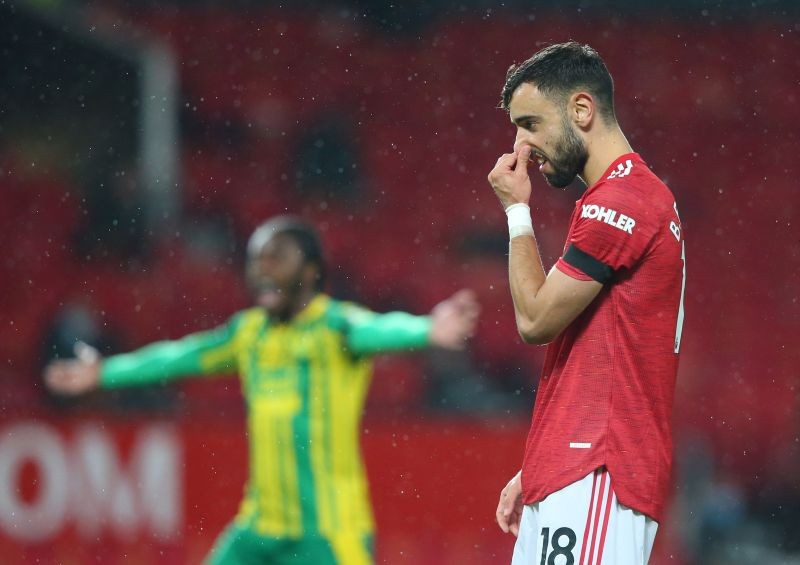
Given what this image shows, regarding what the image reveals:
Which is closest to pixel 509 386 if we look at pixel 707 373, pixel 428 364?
pixel 428 364

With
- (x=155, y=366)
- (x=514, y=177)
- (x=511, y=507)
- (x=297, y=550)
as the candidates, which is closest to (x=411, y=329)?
(x=297, y=550)

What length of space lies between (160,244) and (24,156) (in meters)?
1.85

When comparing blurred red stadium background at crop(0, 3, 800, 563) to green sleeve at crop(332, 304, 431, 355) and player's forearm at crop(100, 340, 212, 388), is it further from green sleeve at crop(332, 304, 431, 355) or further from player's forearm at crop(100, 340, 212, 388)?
green sleeve at crop(332, 304, 431, 355)

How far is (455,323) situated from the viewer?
4055 millimetres

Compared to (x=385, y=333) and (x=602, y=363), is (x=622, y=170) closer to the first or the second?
(x=602, y=363)

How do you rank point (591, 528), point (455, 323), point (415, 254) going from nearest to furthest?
point (591, 528) → point (455, 323) → point (415, 254)

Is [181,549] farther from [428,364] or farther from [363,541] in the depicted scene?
[363,541]

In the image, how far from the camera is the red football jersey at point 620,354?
2500 millimetres

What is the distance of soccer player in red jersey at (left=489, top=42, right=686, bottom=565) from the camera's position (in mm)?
2492

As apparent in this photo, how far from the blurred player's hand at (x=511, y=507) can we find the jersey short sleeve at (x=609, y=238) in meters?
0.56

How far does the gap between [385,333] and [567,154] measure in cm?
177

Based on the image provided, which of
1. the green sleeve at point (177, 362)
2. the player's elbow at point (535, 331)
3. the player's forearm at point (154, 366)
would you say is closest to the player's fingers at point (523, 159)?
the player's elbow at point (535, 331)

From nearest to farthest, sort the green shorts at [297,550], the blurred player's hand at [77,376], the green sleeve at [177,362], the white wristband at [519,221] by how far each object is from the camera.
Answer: the white wristband at [519,221] → the green shorts at [297,550] → the green sleeve at [177,362] → the blurred player's hand at [77,376]

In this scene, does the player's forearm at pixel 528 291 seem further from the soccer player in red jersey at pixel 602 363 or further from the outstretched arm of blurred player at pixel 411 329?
the outstretched arm of blurred player at pixel 411 329
